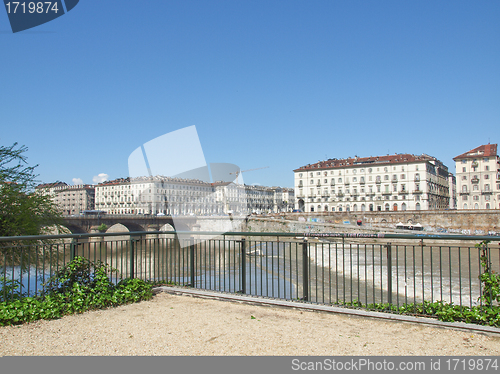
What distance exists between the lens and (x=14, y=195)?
8.59 m

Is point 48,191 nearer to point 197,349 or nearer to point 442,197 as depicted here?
point 197,349

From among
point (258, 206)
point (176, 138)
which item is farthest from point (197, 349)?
point (258, 206)

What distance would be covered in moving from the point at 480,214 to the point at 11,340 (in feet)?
241

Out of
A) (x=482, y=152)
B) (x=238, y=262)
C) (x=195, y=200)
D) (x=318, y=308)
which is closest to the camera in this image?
(x=318, y=308)

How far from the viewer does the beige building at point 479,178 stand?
289 ft

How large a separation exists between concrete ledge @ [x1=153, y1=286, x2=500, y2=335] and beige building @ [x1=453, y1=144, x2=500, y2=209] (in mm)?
97761

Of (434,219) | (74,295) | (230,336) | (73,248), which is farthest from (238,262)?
(434,219)

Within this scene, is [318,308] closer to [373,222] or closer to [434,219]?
[434,219]

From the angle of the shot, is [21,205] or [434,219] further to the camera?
[434,219]

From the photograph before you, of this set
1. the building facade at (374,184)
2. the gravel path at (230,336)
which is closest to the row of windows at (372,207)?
the building facade at (374,184)

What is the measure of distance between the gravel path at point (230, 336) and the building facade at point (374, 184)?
9792 cm

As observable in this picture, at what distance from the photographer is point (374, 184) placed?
4028 inches

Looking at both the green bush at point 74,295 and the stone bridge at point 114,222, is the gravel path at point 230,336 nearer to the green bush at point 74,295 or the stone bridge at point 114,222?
the green bush at point 74,295

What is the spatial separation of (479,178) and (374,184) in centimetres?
2466
